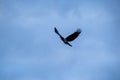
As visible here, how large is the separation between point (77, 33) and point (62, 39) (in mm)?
1838

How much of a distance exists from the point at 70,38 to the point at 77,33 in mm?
995

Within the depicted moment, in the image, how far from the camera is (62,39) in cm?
4741

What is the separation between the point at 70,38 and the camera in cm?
4747

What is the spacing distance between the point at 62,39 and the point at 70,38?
0.92 metres

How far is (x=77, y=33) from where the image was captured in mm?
47250
